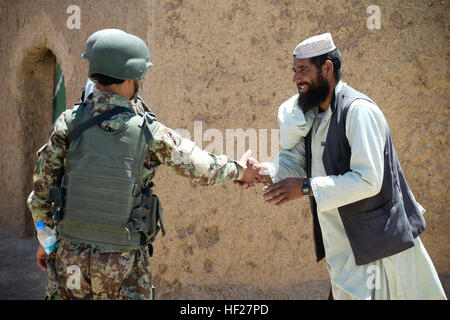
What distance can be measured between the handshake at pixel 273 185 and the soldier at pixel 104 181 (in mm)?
621

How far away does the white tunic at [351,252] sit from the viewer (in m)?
2.24

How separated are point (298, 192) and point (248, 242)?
4.96ft

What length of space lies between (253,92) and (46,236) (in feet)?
6.97

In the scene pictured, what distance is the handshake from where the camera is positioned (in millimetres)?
2502

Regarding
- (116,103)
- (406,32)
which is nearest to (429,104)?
(406,32)

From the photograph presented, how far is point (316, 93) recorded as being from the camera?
102 inches

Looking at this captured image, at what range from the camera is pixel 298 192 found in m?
2.48

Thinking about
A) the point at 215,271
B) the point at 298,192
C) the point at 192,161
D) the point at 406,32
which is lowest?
the point at 215,271

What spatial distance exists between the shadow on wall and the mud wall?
296 centimetres

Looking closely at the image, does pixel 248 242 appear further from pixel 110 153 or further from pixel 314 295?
pixel 110 153
